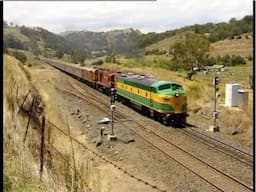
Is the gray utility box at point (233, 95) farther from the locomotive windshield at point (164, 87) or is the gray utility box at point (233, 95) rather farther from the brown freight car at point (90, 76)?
the brown freight car at point (90, 76)

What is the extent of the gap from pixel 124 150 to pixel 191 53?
1427cm

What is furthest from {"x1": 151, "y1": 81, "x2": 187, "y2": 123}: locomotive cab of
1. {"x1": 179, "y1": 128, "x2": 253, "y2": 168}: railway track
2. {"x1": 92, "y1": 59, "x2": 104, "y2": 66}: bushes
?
{"x1": 92, "y1": 59, "x2": 104, "y2": 66}: bushes

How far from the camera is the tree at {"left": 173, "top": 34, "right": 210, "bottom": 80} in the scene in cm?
2574

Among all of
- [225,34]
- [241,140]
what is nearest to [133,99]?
[241,140]

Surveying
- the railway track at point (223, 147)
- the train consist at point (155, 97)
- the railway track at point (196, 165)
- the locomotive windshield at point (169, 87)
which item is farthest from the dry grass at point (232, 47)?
the railway track at point (196, 165)

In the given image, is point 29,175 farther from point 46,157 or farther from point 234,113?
point 234,113

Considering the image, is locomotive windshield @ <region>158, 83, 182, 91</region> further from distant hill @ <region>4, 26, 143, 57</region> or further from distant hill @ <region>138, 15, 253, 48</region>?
distant hill @ <region>138, 15, 253, 48</region>

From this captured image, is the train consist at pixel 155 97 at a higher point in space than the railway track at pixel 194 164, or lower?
higher

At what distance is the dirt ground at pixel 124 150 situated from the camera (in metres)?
9.89

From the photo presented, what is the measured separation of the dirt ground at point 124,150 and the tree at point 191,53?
19.0 ft

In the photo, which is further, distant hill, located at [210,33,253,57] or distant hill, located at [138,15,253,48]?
distant hill, located at [138,15,253,48]

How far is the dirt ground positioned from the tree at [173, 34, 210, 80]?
5.78 meters

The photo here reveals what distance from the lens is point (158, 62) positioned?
1318 inches

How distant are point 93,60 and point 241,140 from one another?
23.4 metres
